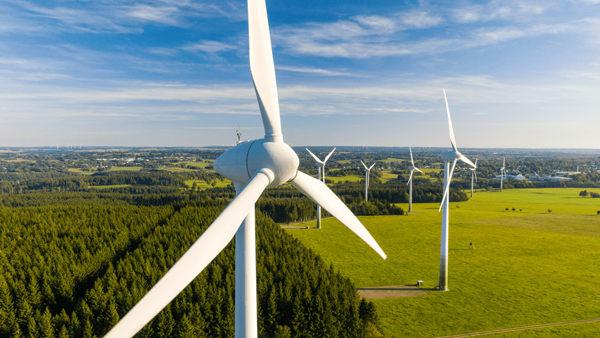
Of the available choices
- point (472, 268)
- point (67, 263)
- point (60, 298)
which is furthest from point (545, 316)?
point (67, 263)

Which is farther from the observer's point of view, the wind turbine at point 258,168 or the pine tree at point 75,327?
the pine tree at point 75,327

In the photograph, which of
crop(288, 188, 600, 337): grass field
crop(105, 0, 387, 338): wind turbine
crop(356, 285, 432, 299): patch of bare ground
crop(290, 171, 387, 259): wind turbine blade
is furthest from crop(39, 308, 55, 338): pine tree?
crop(356, 285, 432, 299): patch of bare ground

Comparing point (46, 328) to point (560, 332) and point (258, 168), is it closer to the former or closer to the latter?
point (258, 168)

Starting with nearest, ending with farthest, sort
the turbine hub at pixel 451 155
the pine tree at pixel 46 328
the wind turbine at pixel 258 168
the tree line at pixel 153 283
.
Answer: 1. the wind turbine at pixel 258 168
2. the pine tree at pixel 46 328
3. the tree line at pixel 153 283
4. the turbine hub at pixel 451 155

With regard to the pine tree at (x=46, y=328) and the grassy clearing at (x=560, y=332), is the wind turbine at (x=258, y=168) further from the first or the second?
the grassy clearing at (x=560, y=332)

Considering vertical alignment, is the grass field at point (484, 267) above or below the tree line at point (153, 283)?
below

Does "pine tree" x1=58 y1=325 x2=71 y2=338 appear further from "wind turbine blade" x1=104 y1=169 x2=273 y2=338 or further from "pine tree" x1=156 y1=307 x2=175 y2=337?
"wind turbine blade" x1=104 y1=169 x2=273 y2=338

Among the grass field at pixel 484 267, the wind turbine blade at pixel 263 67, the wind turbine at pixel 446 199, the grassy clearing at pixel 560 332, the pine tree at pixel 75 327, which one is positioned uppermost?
the wind turbine blade at pixel 263 67

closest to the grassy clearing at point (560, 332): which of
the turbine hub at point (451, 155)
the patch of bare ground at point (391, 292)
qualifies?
the patch of bare ground at point (391, 292)
